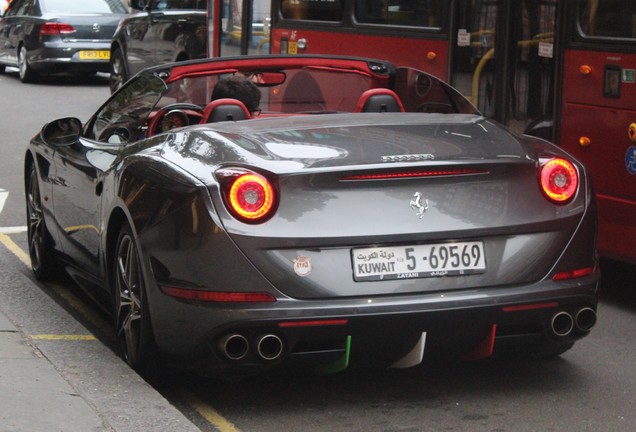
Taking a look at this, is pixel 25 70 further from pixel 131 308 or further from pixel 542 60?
pixel 131 308

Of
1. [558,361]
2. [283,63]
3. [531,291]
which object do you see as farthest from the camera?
[283,63]

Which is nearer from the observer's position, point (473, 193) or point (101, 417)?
point (101, 417)

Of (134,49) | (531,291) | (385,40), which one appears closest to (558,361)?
(531,291)

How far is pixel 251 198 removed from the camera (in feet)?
16.9

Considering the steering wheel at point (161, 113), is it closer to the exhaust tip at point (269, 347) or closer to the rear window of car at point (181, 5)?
the exhaust tip at point (269, 347)

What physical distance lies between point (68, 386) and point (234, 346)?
2.21 ft

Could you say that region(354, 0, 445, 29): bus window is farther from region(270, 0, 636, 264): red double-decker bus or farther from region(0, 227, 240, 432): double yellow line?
region(0, 227, 240, 432): double yellow line

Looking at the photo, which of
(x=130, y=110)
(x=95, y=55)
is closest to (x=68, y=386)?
(x=130, y=110)

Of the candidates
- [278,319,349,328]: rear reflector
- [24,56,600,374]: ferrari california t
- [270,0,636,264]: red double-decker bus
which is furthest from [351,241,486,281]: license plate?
[270,0,636,264]: red double-decker bus

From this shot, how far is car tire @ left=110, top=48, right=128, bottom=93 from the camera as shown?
1994 centimetres

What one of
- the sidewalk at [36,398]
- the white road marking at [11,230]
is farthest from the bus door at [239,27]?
→ the sidewalk at [36,398]

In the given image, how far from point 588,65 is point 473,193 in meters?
2.80

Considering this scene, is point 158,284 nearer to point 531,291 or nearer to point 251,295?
point 251,295

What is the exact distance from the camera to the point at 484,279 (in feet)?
17.3
